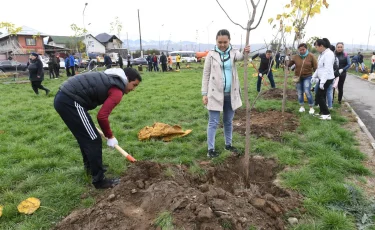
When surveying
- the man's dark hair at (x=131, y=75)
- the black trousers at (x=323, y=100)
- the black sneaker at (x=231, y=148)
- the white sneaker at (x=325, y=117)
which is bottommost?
the black sneaker at (x=231, y=148)

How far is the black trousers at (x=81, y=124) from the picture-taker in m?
2.81

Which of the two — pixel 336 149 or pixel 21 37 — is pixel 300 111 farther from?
pixel 21 37

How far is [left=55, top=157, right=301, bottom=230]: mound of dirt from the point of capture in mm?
2295

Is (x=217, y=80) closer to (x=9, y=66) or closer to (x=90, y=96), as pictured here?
(x=90, y=96)

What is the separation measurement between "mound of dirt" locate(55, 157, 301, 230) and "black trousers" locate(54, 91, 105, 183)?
453 millimetres

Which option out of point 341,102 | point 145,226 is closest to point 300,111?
point 341,102

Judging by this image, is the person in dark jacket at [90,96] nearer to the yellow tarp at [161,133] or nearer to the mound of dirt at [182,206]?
the mound of dirt at [182,206]

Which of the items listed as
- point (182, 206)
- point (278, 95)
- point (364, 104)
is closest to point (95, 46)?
point (278, 95)

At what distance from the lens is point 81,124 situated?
9.37 feet

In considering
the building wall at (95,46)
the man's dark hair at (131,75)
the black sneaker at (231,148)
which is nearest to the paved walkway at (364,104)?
the black sneaker at (231,148)

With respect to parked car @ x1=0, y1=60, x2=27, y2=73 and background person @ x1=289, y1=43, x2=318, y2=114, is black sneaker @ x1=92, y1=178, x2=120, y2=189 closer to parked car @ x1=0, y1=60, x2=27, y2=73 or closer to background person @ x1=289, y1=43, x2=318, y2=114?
background person @ x1=289, y1=43, x2=318, y2=114

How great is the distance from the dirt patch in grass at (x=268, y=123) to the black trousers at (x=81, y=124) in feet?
9.70

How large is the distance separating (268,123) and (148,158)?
282 cm

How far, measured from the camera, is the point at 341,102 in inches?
307
